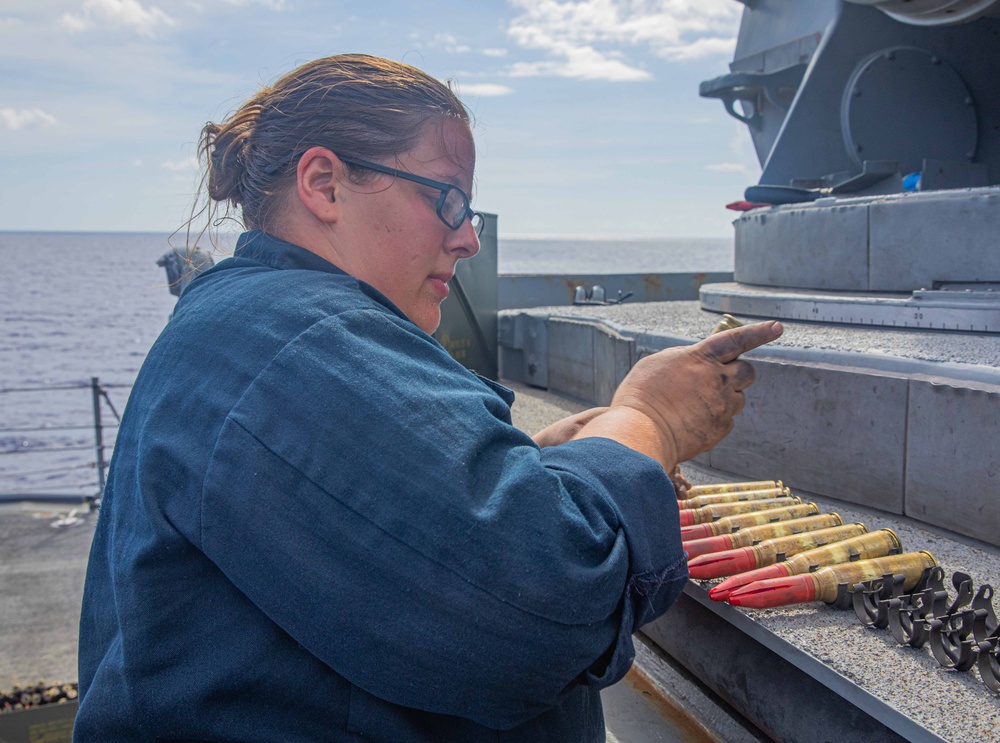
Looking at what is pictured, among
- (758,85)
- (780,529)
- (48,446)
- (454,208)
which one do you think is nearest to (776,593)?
(780,529)

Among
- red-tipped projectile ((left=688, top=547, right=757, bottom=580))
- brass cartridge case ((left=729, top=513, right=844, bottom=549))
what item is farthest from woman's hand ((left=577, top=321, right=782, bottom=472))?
brass cartridge case ((left=729, top=513, right=844, bottom=549))

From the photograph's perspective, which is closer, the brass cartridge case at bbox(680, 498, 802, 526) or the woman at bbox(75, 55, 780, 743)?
the woman at bbox(75, 55, 780, 743)

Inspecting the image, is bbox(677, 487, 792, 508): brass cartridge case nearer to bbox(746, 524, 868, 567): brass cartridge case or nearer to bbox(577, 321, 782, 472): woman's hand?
bbox(746, 524, 868, 567): brass cartridge case

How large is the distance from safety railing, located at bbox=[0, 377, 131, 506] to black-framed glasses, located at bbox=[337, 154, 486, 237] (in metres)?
12.1

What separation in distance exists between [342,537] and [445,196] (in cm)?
79

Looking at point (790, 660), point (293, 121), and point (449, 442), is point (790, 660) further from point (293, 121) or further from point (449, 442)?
point (293, 121)

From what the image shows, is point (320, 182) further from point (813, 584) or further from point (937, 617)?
point (937, 617)

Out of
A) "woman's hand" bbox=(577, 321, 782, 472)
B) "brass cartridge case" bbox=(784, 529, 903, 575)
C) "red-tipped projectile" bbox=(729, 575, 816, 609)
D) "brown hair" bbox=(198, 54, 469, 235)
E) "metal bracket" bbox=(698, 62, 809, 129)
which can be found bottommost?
"red-tipped projectile" bbox=(729, 575, 816, 609)

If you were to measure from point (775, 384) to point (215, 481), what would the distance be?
297 centimetres

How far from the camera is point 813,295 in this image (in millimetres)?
4957

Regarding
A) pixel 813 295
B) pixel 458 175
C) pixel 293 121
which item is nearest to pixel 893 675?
pixel 458 175

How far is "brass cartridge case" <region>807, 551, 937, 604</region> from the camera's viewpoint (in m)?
2.39

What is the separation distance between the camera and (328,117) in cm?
172

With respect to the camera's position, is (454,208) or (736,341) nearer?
(454,208)
